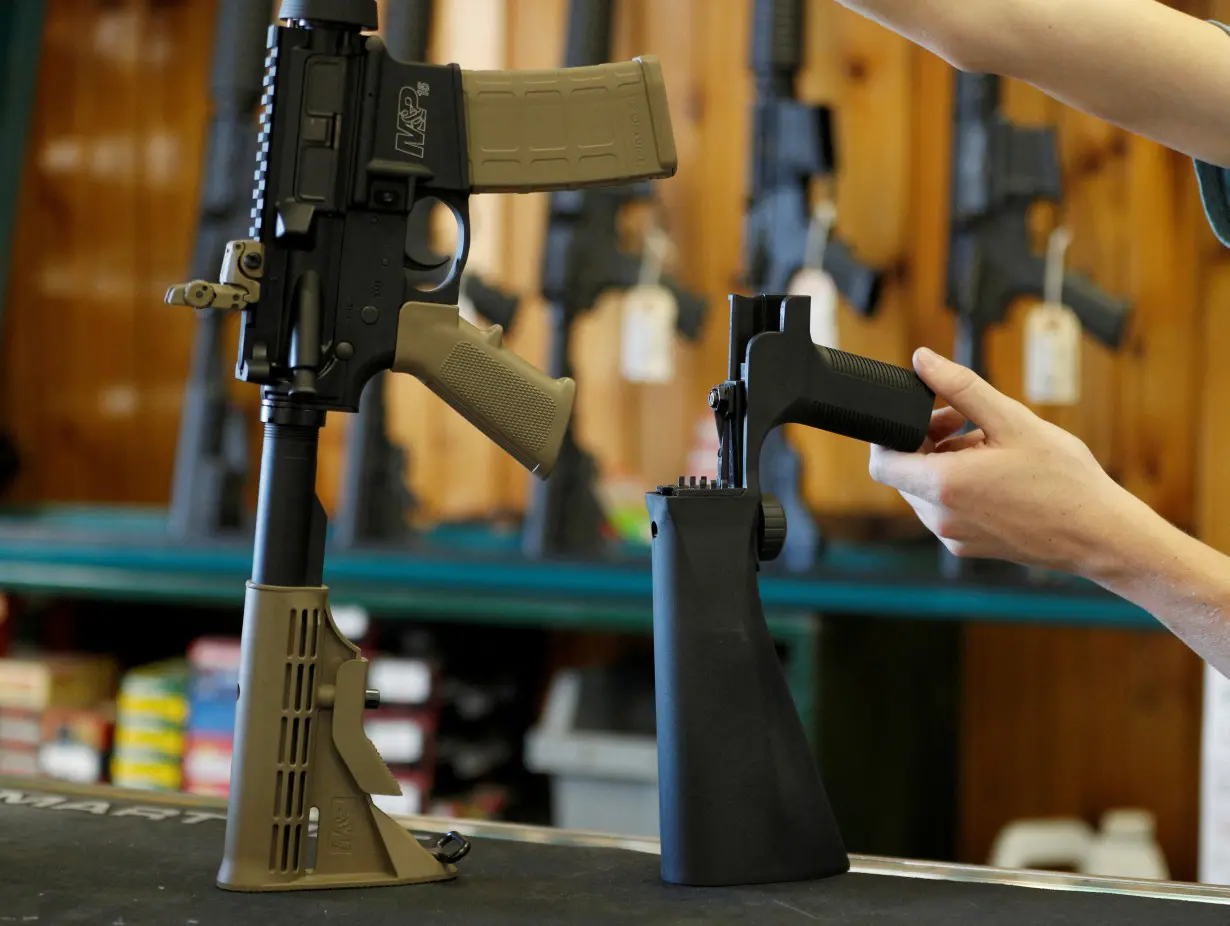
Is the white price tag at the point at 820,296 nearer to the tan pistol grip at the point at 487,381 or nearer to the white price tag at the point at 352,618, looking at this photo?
the white price tag at the point at 352,618

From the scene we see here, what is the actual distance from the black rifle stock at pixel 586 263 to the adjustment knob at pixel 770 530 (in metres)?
0.84

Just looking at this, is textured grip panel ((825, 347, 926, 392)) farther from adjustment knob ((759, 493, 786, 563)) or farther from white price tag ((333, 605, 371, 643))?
white price tag ((333, 605, 371, 643))

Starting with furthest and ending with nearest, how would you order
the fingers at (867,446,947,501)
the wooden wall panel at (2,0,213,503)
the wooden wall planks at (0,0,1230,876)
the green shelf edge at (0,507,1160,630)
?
1. the wooden wall panel at (2,0,213,503)
2. the wooden wall planks at (0,0,1230,876)
3. the green shelf edge at (0,507,1160,630)
4. the fingers at (867,446,947,501)

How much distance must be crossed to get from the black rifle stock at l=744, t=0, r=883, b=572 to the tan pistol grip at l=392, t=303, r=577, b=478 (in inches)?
28.0

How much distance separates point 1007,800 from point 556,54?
4.21 feet

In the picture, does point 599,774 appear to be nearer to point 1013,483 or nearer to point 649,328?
point 649,328

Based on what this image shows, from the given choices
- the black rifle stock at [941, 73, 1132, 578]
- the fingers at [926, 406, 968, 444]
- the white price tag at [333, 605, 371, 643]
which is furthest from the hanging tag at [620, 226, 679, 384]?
the fingers at [926, 406, 968, 444]

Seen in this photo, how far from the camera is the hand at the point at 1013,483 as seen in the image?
32.9 inches

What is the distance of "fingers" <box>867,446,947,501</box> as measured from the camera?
0.85 m

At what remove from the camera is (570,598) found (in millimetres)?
1609

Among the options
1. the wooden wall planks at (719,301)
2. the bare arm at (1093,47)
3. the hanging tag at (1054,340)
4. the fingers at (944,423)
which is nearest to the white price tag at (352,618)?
the wooden wall planks at (719,301)

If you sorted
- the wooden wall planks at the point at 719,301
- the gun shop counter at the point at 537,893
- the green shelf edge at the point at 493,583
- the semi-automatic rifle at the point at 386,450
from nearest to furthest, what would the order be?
the gun shop counter at the point at 537,893, the green shelf edge at the point at 493,583, the semi-automatic rifle at the point at 386,450, the wooden wall planks at the point at 719,301

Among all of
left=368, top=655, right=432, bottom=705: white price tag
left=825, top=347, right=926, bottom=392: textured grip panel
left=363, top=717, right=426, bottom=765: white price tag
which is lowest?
left=363, top=717, right=426, bottom=765: white price tag

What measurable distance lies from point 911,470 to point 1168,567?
163 mm
